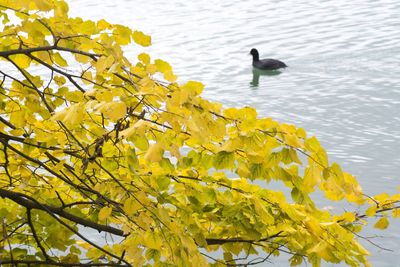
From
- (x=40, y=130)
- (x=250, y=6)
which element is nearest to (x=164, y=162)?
(x=40, y=130)

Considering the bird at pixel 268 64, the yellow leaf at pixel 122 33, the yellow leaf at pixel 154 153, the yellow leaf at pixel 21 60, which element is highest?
the yellow leaf at pixel 122 33

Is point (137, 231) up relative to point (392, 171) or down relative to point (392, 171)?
up

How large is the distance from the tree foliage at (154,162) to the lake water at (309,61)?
155 inches

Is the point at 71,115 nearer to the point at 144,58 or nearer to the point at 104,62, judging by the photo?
the point at 104,62

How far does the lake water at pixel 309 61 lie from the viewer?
1048cm

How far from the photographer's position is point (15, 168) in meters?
3.74

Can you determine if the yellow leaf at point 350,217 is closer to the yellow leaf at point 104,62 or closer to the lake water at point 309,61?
the yellow leaf at point 104,62

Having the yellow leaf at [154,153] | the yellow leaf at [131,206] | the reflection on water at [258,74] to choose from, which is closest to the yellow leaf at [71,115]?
the yellow leaf at [154,153]

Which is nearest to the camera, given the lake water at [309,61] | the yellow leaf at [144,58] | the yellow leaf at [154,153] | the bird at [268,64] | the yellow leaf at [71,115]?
the yellow leaf at [154,153]

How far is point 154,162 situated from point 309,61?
13.3 meters

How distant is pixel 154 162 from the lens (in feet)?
7.91

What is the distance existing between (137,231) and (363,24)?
15784 mm

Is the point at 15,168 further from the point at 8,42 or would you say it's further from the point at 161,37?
the point at 161,37

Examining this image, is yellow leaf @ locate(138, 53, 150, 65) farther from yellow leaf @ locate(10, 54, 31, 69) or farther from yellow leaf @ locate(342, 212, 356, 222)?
yellow leaf @ locate(342, 212, 356, 222)
